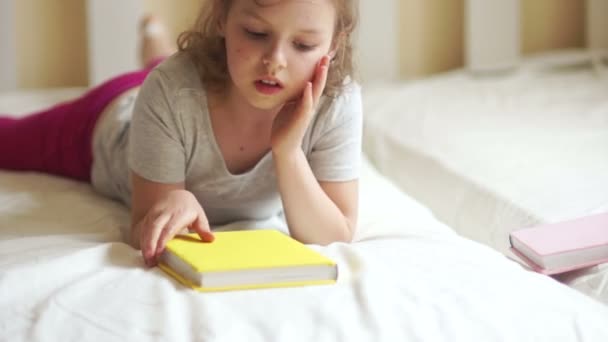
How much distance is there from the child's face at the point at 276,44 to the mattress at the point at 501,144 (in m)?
0.40

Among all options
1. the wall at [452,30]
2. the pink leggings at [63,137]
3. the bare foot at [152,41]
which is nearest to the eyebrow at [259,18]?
the pink leggings at [63,137]

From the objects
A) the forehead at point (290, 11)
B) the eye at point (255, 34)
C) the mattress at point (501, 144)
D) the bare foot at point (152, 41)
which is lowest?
the mattress at point (501, 144)

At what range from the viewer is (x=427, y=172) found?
1533mm

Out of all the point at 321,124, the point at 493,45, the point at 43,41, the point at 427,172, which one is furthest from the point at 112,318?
the point at 493,45

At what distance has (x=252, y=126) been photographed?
45.6 inches

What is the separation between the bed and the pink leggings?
0.51 meters

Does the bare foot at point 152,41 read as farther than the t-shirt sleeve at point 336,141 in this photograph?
Yes

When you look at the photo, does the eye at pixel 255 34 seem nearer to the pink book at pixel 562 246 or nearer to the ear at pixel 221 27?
the ear at pixel 221 27

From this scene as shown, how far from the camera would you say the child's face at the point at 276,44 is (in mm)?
989

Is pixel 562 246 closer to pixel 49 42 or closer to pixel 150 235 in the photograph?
pixel 150 235

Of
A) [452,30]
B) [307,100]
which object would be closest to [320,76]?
[307,100]

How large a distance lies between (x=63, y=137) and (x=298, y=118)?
0.63m

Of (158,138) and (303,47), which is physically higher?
(303,47)

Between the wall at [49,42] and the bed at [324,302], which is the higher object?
the wall at [49,42]
